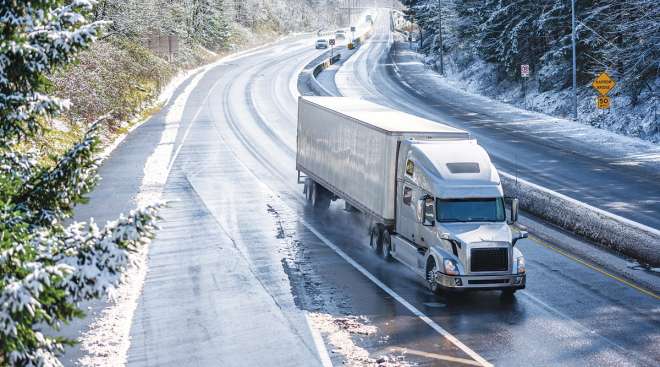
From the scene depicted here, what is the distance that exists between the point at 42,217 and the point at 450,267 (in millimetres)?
10398

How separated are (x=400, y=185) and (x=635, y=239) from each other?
6.74 metres

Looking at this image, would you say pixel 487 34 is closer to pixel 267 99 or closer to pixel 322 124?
pixel 267 99

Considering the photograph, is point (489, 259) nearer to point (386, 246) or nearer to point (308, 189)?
point (386, 246)

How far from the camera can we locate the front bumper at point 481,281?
18906mm

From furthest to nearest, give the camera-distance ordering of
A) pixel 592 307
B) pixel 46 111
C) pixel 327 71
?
pixel 327 71 < pixel 592 307 < pixel 46 111

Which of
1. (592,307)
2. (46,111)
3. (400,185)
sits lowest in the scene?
(592,307)

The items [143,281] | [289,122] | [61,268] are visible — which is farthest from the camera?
[289,122]

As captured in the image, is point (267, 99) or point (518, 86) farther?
point (518, 86)

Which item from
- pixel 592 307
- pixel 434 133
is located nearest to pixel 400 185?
pixel 434 133

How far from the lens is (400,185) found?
21.8 m

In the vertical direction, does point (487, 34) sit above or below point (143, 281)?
above

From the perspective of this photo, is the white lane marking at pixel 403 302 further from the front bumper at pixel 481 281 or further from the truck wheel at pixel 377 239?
the front bumper at pixel 481 281

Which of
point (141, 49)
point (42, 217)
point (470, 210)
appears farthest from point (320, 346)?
point (141, 49)

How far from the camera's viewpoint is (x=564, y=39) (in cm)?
5975
